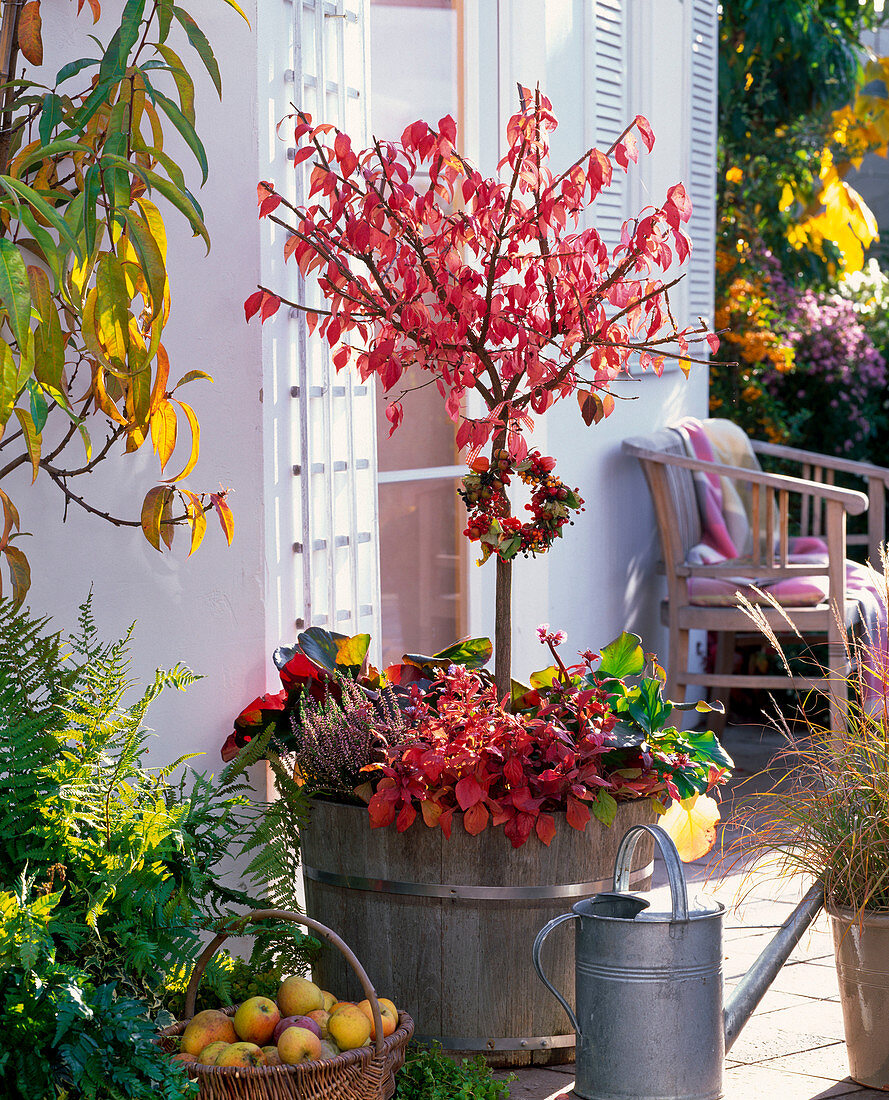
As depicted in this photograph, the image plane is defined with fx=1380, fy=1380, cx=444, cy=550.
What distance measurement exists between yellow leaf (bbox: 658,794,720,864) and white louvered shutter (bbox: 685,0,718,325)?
3126mm

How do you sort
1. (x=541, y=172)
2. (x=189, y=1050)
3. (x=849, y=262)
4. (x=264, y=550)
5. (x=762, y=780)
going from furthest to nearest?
(x=849, y=262) → (x=762, y=780) → (x=264, y=550) → (x=541, y=172) → (x=189, y=1050)

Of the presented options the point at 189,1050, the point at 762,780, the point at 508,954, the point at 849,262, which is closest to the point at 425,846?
the point at 508,954

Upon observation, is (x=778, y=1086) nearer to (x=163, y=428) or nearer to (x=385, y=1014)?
(x=385, y=1014)

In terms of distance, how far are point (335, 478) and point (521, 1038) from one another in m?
1.24

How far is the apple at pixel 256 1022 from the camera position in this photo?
205cm

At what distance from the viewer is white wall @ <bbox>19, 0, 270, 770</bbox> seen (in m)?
2.55

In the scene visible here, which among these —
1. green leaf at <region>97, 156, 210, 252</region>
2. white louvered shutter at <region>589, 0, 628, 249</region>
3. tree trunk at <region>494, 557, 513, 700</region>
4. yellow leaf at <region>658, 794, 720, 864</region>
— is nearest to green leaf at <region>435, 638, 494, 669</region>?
tree trunk at <region>494, 557, 513, 700</region>

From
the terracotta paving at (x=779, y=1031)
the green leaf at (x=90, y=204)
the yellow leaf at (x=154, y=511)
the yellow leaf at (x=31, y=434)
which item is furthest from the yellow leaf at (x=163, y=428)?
the terracotta paving at (x=779, y=1031)

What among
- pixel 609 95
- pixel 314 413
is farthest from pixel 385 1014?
pixel 609 95

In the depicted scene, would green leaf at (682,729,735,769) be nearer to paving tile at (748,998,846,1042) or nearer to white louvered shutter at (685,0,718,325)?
paving tile at (748,998,846,1042)

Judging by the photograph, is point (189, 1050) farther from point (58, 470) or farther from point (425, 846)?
point (58, 470)

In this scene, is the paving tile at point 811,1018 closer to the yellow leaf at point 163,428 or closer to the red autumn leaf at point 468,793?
the red autumn leaf at point 468,793

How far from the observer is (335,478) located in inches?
119

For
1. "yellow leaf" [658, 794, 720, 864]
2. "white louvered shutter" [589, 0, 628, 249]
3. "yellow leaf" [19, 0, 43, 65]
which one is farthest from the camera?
"white louvered shutter" [589, 0, 628, 249]
